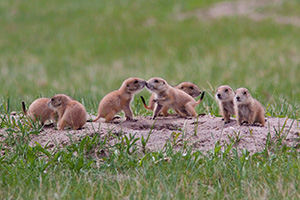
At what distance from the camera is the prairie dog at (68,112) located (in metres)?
5.43

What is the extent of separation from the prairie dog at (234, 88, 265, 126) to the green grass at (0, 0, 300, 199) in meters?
0.53

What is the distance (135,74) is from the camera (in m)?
11.4

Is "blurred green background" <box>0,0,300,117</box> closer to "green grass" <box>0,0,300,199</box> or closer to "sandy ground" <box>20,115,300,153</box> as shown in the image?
"green grass" <box>0,0,300,199</box>

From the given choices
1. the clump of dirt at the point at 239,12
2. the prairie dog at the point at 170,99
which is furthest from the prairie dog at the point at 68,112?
the clump of dirt at the point at 239,12

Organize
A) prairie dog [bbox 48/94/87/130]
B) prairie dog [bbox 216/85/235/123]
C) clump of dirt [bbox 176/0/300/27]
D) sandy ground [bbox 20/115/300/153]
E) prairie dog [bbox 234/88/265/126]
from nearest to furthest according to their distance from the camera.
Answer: sandy ground [bbox 20/115/300/153] → prairie dog [bbox 48/94/87/130] → prairie dog [bbox 234/88/265/126] → prairie dog [bbox 216/85/235/123] → clump of dirt [bbox 176/0/300/27]

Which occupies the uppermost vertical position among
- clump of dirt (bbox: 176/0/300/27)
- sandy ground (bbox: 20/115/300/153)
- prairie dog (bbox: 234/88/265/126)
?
clump of dirt (bbox: 176/0/300/27)

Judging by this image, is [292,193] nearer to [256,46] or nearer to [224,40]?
[256,46]

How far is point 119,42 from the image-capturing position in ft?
59.4

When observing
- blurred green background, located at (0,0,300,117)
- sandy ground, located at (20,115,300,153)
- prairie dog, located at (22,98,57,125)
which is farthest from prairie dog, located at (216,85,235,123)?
prairie dog, located at (22,98,57,125)

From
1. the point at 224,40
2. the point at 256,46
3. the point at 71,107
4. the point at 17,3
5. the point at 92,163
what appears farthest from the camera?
the point at 17,3

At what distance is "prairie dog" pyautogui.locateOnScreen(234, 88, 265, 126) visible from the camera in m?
5.57

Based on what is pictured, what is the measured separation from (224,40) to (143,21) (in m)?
5.54

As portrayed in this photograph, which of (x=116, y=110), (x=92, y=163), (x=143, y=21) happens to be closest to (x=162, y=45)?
(x=143, y=21)

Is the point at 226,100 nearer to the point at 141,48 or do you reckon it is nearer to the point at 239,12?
the point at 141,48
